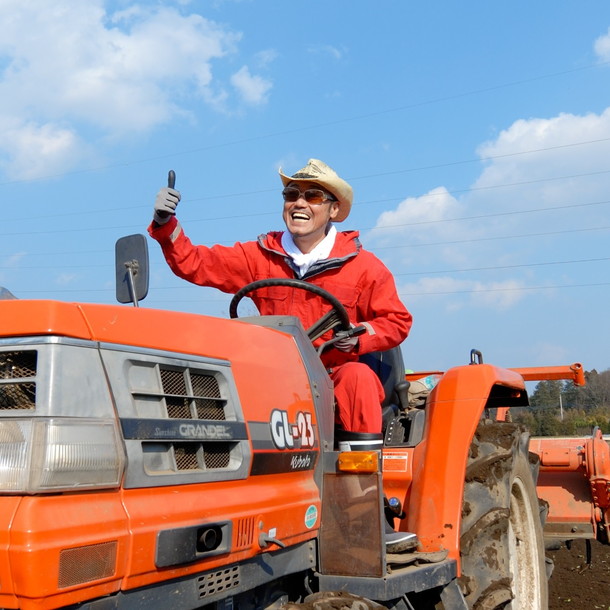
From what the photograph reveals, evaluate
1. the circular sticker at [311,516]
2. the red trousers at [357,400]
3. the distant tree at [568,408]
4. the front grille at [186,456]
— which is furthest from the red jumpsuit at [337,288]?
the distant tree at [568,408]

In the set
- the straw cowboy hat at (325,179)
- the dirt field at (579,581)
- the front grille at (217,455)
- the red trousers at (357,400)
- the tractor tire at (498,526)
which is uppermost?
the straw cowboy hat at (325,179)

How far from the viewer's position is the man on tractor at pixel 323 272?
10.8ft

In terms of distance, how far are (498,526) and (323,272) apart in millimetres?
1410

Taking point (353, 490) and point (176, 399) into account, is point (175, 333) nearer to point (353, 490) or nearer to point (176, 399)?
point (176, 399)

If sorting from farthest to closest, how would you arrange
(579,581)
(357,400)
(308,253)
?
(579,581), (308,253), (357,400)

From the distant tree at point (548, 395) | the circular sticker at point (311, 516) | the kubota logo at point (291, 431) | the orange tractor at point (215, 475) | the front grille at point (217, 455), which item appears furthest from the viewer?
the distant tree at point (548, 395)

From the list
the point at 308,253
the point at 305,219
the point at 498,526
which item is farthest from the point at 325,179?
the point at 498,526

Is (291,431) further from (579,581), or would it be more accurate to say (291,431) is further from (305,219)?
(579,581)

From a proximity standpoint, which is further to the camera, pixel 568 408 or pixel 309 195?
pixel 568 408

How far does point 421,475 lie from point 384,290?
87 cm

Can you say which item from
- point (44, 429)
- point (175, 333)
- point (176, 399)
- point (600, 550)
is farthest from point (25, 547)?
point (600, 550)

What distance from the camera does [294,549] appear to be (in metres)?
2.75

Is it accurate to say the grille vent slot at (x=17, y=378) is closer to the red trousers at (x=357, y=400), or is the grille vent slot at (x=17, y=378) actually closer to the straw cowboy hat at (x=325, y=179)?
the red trousers at (x=357, y=400)

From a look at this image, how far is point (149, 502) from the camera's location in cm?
209
